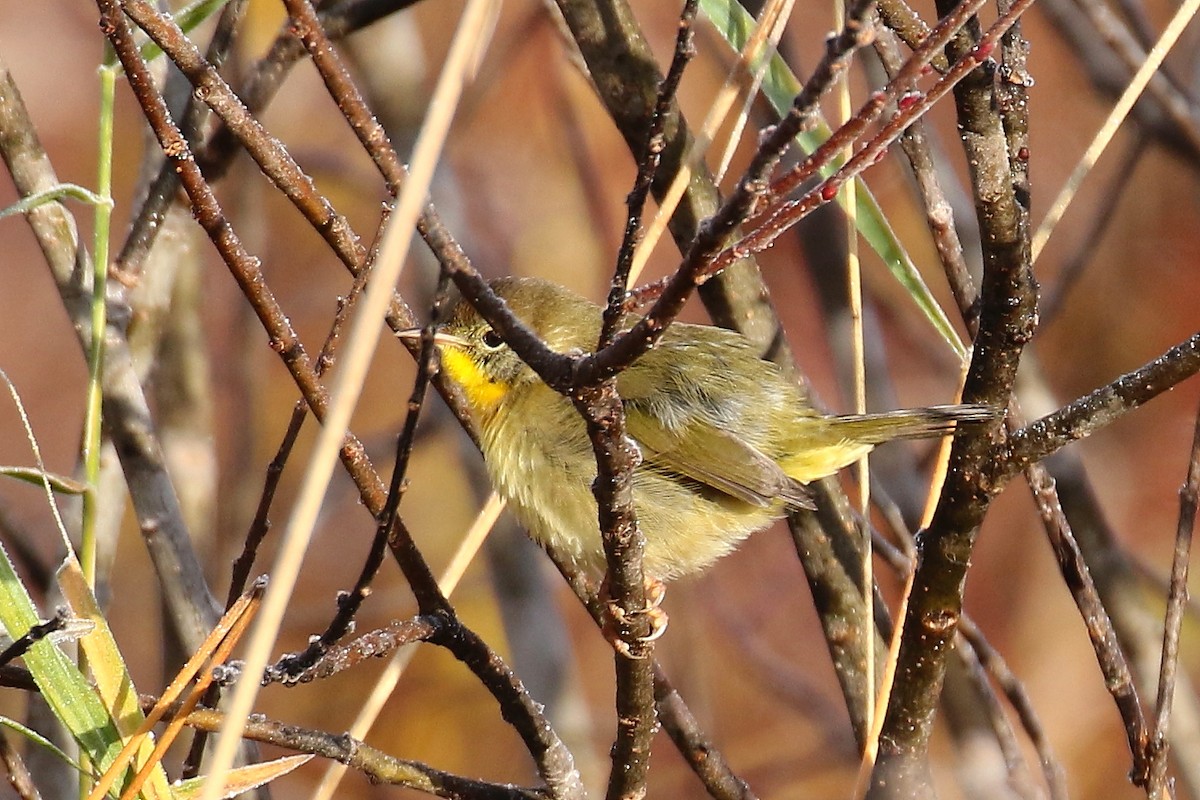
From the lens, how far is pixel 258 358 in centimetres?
401

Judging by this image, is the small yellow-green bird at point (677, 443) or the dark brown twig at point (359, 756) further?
the small yellow-green bird at point (677, 443)

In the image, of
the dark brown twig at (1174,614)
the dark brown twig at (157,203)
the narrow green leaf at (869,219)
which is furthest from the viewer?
the dark brown twig at (157,203)

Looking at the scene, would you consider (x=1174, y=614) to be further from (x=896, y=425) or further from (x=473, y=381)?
(x=473, y=381)

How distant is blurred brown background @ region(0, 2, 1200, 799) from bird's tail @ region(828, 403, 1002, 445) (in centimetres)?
200

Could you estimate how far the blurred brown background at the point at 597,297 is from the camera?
479cm

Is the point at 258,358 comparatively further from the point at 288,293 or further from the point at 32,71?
the point at 32,71

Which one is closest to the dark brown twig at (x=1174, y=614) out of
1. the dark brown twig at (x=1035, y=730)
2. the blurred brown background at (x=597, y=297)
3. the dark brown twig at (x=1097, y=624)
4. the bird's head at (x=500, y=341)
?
the dark brown twig at (x=1097, y=624)

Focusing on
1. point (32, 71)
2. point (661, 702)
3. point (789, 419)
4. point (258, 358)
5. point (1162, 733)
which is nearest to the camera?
point (1162, 733)

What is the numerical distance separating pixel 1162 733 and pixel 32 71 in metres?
5.27

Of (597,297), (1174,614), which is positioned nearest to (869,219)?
(1174,614)

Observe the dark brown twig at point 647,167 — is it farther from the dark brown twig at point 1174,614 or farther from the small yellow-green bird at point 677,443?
the small yellow-green bird at point 677,443

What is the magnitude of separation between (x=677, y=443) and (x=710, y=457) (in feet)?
0.27

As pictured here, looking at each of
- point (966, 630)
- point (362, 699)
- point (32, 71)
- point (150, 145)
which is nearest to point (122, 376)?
point (150, 145)

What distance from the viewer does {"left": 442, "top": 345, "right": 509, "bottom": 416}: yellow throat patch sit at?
2707 mm
